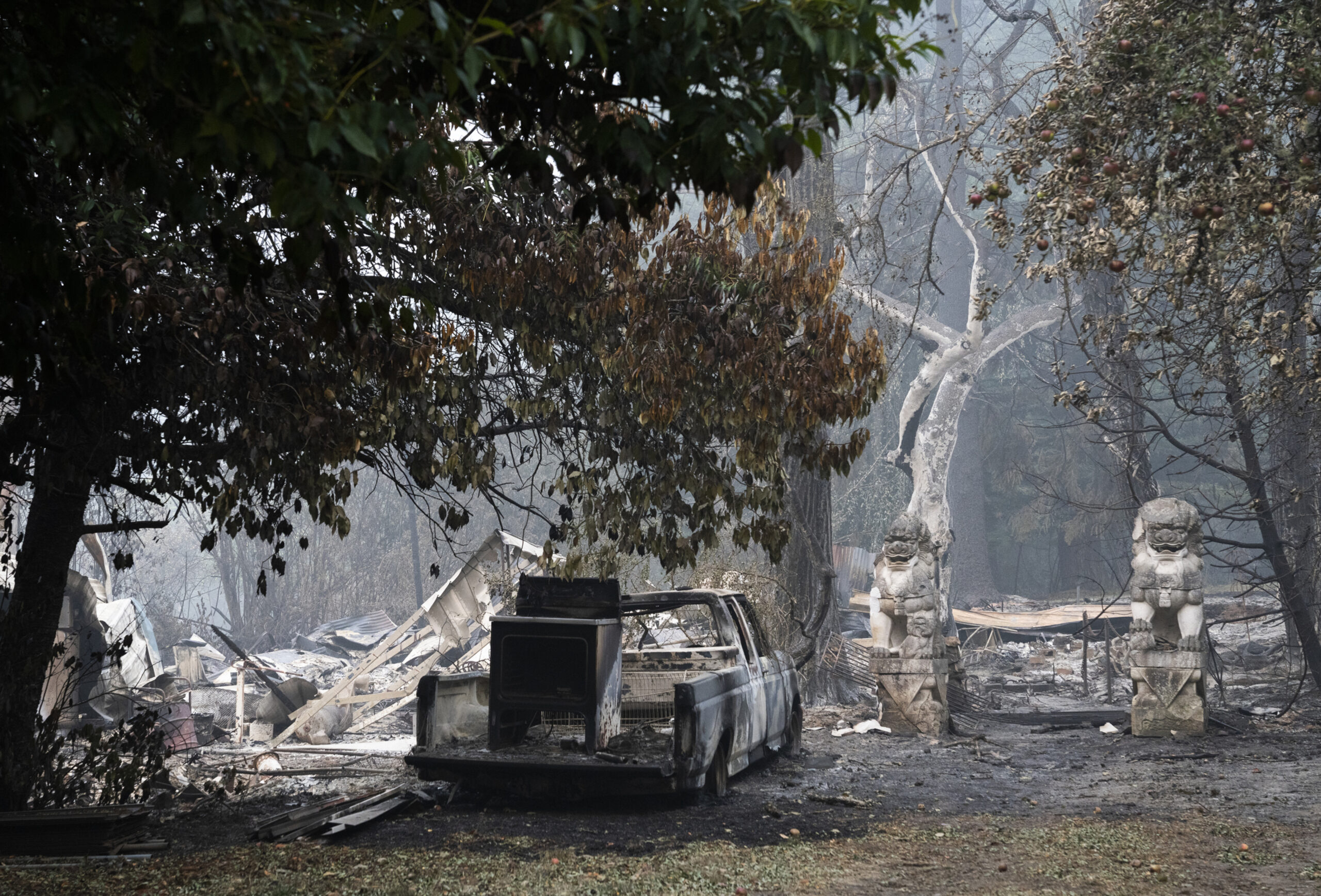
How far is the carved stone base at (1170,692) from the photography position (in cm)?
1218

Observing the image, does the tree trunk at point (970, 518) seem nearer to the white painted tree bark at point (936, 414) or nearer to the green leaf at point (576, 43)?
the white painted tree bark at point (936, 414)

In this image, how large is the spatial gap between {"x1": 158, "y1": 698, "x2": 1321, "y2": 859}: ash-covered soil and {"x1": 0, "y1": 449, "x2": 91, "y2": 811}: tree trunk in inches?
40.6

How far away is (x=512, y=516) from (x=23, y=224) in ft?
119

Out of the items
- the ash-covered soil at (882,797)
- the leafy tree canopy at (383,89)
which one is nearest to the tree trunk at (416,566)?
the ash-covered soil at (882,797)

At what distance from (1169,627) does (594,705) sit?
7185mm

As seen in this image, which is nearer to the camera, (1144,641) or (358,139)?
(358,139)

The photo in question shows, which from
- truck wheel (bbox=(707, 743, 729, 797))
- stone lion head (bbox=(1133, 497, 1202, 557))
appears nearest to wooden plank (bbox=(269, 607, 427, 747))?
truck wheel (bbox=(707, 743, 729, 797))

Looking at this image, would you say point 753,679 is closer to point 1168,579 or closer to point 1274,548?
point 1168,579

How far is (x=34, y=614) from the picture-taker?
25.5 ft

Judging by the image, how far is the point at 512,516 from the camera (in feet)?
129

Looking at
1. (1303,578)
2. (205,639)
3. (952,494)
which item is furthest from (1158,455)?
(205,639)

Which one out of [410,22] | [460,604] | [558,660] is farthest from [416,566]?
[410,22]

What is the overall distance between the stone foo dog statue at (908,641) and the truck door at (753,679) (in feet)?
10.2

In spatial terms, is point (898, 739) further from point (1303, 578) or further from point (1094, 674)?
point (1094, 674)
